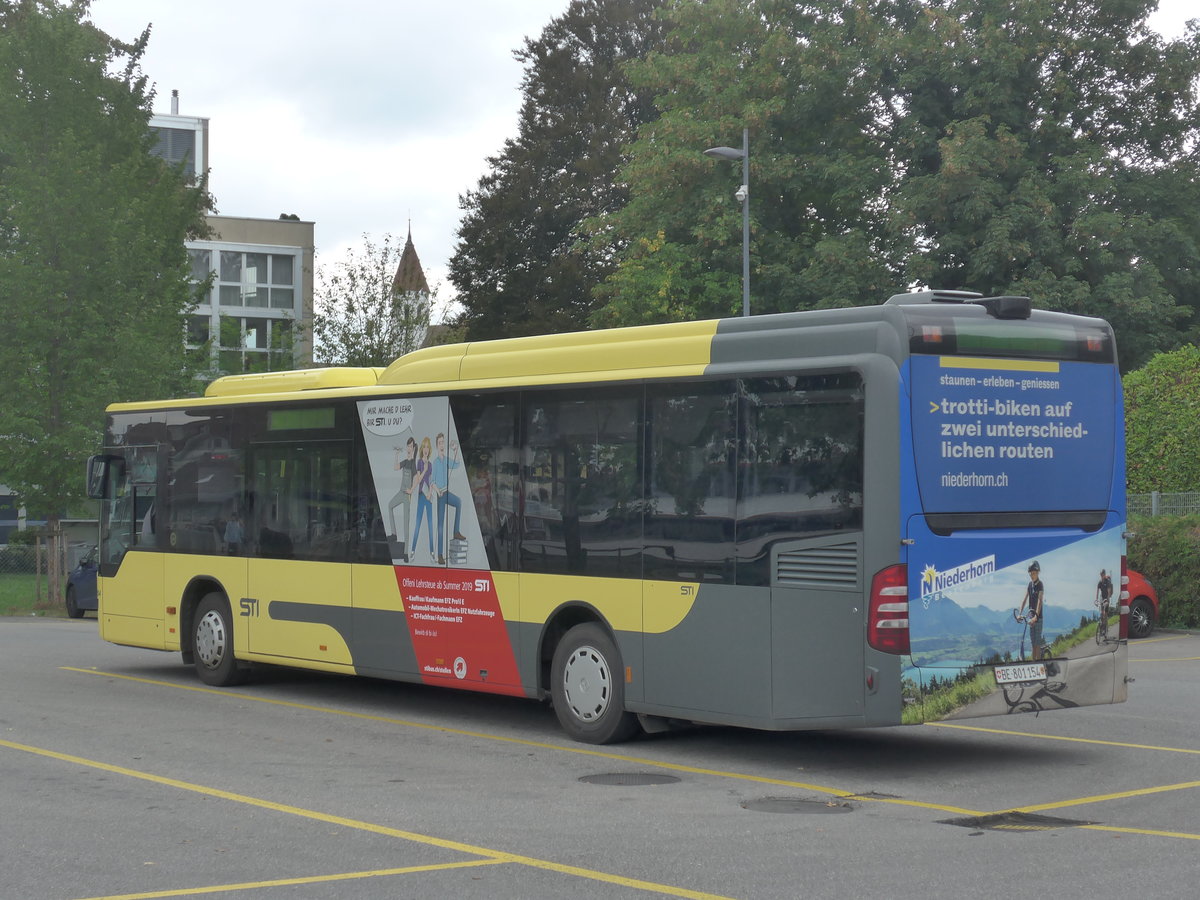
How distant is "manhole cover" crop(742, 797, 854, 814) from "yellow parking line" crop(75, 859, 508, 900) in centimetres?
211

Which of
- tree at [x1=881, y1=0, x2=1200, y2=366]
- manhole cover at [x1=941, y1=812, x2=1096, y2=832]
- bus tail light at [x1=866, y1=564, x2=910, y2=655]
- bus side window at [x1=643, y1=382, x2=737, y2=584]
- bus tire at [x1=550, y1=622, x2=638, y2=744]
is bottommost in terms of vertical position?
manhole cover at [x1=941, y1=812, x2=1096, y2=832]

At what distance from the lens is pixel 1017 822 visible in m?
8.70

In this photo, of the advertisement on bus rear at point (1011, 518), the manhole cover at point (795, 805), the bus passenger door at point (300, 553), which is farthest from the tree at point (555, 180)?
the manhole cover at point (795, 805)

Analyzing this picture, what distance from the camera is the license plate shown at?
34.1 feet

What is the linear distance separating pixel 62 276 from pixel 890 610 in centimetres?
2449

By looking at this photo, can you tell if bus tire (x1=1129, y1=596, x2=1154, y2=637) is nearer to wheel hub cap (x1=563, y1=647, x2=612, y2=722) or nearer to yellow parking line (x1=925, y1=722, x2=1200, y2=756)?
A: yellow parking line (x1=925, y1=722, x2=1200, y2=756)

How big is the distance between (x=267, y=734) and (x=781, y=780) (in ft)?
14.2

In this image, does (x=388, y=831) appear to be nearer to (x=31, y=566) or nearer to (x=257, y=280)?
(x=31, y=566)

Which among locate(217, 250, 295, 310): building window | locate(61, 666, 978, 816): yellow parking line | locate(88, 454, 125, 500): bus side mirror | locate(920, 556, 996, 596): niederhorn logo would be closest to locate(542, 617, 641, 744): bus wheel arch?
locate(61, 666, 978, 816): yellow parking line

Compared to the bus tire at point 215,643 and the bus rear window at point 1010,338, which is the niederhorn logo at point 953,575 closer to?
the bus rear window at point 1010,338

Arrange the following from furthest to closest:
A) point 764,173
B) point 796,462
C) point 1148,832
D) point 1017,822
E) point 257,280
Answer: point 257,280
point 764,173
point 796,462
point 1017,822
point 1148,832

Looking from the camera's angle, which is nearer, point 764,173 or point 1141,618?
point 1141,618

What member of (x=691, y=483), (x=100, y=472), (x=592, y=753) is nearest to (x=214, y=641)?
(x=100, y=472)

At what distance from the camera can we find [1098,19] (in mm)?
37125
